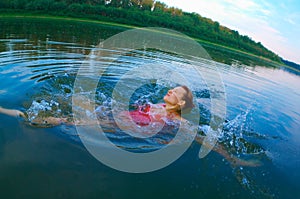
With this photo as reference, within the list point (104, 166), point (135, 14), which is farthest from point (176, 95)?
point (135, 14)

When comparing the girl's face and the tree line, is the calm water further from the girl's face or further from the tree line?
the tree line

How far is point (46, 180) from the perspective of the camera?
323 cm

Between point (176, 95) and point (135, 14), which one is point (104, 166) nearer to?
point (176, 95)

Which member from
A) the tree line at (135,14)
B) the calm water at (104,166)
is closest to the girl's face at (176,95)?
the calm water at (104,166)

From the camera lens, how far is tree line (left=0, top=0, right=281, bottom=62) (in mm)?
41250

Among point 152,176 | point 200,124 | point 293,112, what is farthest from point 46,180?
point 293,112

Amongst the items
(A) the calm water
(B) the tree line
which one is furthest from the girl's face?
(B) the tree line

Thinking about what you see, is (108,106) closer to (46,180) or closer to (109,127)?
(109,127)

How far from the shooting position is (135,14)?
5494cm

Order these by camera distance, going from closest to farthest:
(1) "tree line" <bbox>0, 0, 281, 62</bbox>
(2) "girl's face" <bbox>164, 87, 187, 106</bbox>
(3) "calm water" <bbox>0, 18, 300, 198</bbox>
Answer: (3) "calm water" <bbox>0, 18, 300, 198</bbox>, (2) "girl's face" <bbox>164, 87, 187, 106</bbox>, (1) "tree line" <bbox>0, 0, 281, 62</bbox>

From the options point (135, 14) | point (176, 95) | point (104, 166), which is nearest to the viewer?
point (104, 166)

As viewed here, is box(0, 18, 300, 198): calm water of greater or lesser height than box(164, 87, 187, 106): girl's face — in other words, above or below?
below

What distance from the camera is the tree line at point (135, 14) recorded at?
41250mm

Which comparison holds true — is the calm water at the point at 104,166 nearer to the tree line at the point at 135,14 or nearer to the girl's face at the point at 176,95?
the girl's face at the point at 176,95
